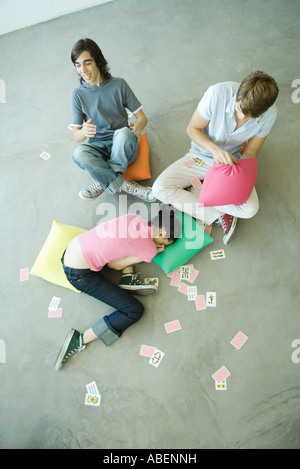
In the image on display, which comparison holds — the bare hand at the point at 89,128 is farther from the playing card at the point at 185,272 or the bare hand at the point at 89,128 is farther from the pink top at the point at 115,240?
the playing card at the point at 185,272

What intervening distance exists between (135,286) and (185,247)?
20.1 inches

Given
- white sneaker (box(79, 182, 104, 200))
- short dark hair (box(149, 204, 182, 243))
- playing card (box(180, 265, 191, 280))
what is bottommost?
playing card (box(180, 265, 191, 280))

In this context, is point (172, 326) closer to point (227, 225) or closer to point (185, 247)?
point (185, 247)

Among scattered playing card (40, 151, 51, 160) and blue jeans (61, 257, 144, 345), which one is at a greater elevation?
scattered playing card (40, 151, 51, 160)

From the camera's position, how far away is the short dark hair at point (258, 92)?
1629 millimetres

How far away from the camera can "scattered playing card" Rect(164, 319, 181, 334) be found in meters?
2.24

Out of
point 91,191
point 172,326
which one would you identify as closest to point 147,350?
point 172,326

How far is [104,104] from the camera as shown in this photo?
2.32 meters

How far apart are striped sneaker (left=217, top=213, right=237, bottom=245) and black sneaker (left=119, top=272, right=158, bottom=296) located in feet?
2.34

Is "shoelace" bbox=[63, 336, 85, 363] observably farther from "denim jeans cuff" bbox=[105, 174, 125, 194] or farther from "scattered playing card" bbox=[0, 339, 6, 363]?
"denim jeans cuff" bbox=[105, 174, 125, 194]
